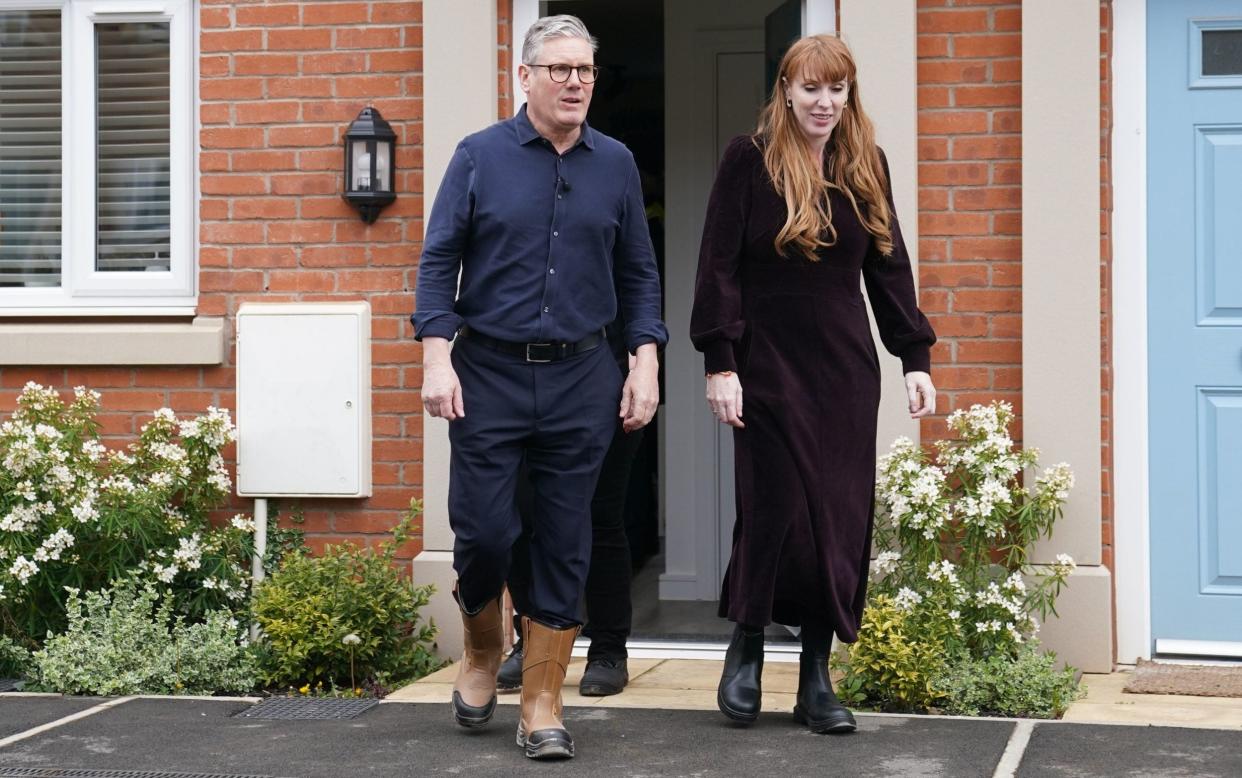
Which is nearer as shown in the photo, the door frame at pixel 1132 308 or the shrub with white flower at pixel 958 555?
the shrub with white flower at pixel 958 555

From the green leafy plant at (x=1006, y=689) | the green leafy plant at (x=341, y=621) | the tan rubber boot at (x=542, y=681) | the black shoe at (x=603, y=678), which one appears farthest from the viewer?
the green leafy plant at (x=341, y=621)

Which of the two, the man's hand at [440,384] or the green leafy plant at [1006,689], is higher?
the man's hand at [440,384]

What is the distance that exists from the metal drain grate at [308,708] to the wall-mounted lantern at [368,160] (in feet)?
5.73

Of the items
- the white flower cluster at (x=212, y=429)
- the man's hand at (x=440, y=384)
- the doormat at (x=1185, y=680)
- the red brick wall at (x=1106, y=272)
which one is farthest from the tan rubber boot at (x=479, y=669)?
the red brick wall at (x=1106, y=272)

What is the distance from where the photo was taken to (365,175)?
5770mm

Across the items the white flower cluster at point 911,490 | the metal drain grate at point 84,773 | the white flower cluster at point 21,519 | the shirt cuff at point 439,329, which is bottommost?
the metal drain grate at point 84,773

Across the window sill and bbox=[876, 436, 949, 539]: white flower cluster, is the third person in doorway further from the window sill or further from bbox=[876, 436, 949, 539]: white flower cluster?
the window sill

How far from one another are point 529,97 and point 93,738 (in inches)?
81.3

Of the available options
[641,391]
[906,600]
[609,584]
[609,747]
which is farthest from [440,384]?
[906,600]

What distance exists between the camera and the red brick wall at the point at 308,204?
583 centimetres

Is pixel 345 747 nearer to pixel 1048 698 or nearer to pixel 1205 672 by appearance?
pixel 1048 698

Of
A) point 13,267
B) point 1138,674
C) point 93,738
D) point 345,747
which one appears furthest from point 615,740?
point 13,267

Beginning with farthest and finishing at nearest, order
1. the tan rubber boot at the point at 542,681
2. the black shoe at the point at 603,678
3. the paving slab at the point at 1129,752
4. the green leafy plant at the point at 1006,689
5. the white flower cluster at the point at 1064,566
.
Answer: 1. the white flower cluster at the point at 1064,566
2. the black shoe at the point at 603,678
3. the green leafy plant at the point at 1006,689
4. the tan rubber boot at the point at 542,681
5. the paving slab at the point at 1129,752

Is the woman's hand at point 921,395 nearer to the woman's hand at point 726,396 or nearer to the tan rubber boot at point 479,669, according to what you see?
the woman's hand at point 726,396
